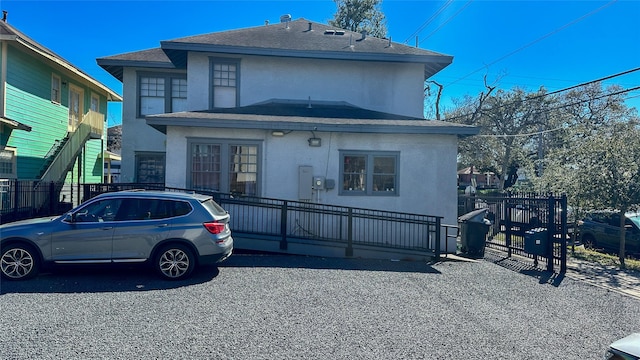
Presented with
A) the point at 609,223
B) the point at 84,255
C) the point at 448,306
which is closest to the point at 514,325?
the point at 448,306

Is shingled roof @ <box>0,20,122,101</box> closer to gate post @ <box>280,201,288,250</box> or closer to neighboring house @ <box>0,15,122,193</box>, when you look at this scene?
neighboring house @ <box>0,15,122,193</box>

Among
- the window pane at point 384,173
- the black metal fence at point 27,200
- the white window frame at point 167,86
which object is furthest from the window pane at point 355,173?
the black metal fence at point 27,200

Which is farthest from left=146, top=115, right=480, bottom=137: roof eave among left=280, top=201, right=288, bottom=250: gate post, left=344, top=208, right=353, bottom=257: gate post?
left=344, top=208, right=353, bottom=257: gate post

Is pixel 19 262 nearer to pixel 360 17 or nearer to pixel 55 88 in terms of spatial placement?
pixel 55 88

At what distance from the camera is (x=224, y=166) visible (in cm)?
993

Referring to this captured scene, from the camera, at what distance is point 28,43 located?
14203mm

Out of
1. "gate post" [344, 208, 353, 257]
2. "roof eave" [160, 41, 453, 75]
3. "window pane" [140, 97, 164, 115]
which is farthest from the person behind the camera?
"window pane" [140, 97, 164, 115]

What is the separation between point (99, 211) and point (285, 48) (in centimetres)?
763

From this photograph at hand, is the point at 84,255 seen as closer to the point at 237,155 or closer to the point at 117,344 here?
the point at 117,344

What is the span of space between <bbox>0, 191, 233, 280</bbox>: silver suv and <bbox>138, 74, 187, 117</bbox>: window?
8384 millimetres

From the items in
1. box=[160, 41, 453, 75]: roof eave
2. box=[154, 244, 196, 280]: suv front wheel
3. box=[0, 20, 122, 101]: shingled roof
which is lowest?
box=[154, 244, 196, 280]: suv front wheel

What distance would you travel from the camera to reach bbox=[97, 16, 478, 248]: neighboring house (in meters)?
9.92

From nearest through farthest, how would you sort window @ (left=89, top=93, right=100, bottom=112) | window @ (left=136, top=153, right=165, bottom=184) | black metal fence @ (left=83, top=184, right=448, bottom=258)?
black metal fence @ (left=83, top=184, right=448, bottom=258) → window @ (left=136, top=153, right=165, bottom=184) → window @ (left=89, top=93, right=100, bottom=112)

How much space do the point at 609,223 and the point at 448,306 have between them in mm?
10884
